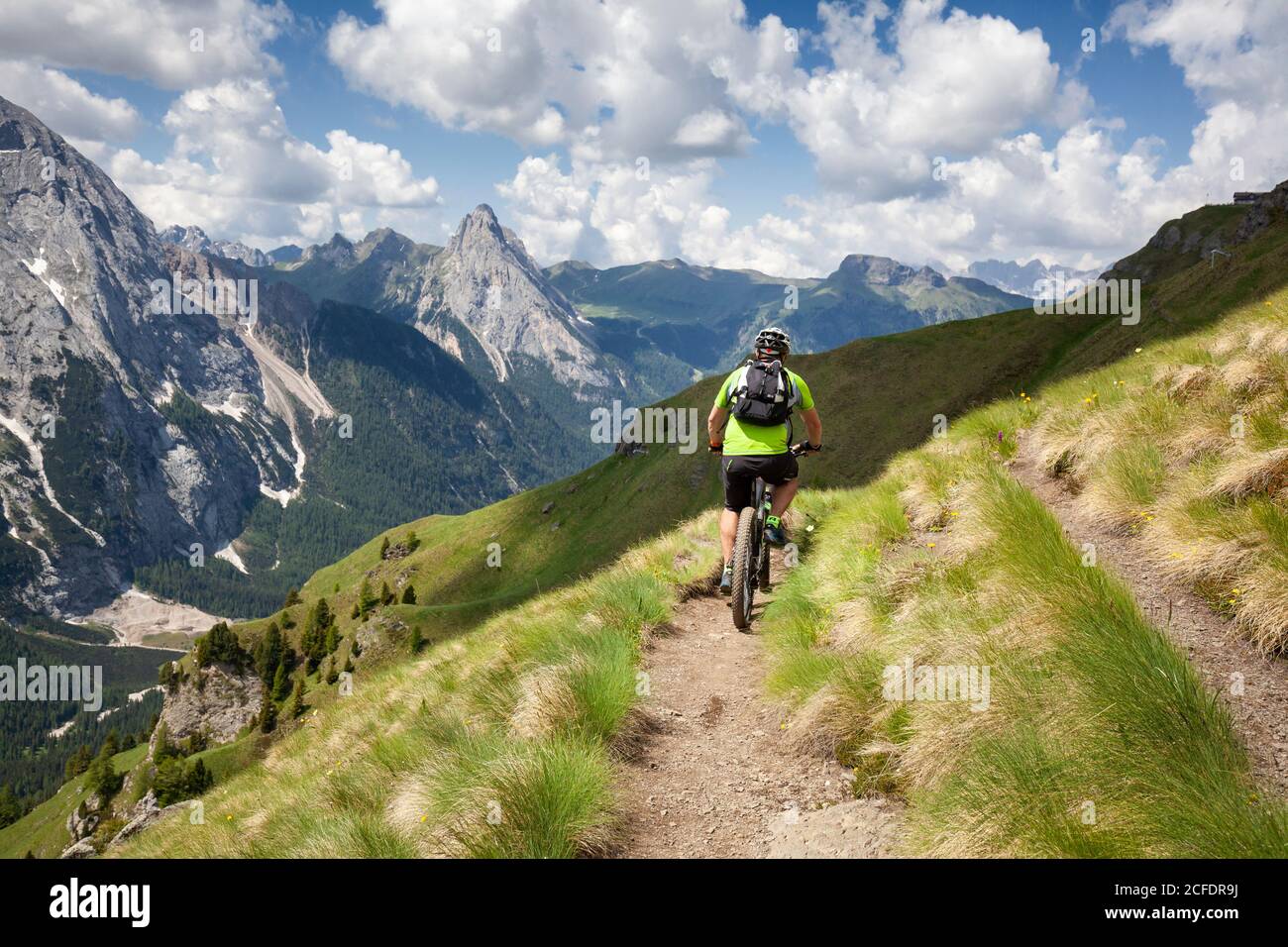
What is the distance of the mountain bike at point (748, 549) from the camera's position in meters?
10.8

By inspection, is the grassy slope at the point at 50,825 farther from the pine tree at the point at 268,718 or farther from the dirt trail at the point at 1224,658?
the dirt trail at the point at 1224,658

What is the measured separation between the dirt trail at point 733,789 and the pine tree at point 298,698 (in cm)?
8871

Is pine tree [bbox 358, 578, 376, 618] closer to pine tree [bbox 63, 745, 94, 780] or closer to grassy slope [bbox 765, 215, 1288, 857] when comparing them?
pine tree [bbox 63, 745, 94, 780]

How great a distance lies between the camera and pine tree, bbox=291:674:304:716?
8489 cm

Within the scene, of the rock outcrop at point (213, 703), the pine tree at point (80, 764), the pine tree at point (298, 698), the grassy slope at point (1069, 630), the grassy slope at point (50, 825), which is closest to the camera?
the grassy slope at point (1069, 630)

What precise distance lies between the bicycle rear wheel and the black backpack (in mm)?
1693

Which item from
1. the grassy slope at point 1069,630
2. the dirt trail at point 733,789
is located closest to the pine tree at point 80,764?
the dirt trail at point 733,789

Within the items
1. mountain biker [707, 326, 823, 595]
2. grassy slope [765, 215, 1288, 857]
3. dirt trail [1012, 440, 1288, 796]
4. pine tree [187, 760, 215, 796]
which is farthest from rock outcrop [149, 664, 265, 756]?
dirt trail [1012, 440, 1288, 796]

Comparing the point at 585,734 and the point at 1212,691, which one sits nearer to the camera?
the point at 1212,691

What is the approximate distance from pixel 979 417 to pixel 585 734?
55.2 ft
